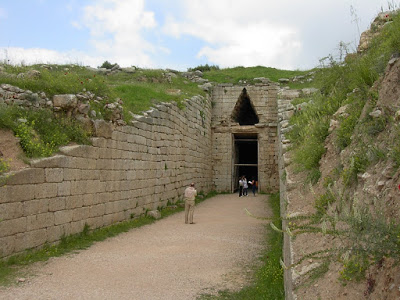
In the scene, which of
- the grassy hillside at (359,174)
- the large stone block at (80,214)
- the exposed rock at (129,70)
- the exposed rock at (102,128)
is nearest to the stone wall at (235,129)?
the exposed rock at (129,70)

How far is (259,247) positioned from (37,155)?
5083 mm

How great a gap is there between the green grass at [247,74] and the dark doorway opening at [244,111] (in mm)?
956

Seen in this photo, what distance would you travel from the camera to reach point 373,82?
557 cm

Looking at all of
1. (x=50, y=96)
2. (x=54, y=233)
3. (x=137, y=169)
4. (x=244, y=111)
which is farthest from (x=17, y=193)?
(x=244, y=111)

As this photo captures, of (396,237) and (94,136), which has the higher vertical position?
Result: (94,136)

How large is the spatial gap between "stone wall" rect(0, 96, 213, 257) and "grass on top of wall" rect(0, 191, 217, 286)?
0.14 metres

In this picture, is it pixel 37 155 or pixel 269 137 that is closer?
pixel 37 155

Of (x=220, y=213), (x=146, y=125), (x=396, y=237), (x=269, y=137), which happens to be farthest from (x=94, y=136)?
(x=269, y=137)

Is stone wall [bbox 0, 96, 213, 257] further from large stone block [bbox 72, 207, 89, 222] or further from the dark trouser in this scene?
the dark trouser

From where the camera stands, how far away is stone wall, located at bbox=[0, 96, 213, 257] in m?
6.70

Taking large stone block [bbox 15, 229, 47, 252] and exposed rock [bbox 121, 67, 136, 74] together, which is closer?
large stone block [bbox 15, 229, 47, 252]

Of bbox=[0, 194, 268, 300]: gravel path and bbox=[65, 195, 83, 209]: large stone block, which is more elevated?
bbox=[65, 195, 83, 209]: large stone block

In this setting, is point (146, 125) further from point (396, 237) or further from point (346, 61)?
point (396, 237)

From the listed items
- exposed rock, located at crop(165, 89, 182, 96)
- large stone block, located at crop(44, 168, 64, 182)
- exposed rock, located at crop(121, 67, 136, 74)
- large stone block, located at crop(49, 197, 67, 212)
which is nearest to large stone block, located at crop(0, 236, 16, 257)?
large stone block, located at crop(49, 197, 67, 212)
